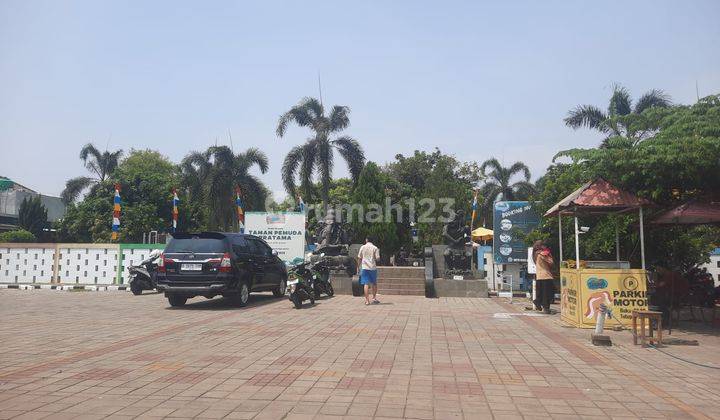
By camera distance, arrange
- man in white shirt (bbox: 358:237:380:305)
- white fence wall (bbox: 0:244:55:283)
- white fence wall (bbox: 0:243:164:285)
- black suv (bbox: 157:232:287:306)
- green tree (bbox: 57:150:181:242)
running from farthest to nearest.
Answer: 1. green tree (bbox: 57:150:181:242)
2. white fence wall (bbox: 0:244:55:283)
3. white fence wall (bbox: 0:243:164:285)
4. man in white shirt (bbox: 358:237:380:305)
5. black suv (bbox: 157:232:287:306)

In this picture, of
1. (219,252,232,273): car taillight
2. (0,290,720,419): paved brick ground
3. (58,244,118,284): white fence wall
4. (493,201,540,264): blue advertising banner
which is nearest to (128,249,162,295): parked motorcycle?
(58,244,118,284): white fence wall

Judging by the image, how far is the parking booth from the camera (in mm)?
9539

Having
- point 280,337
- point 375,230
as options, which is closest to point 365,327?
point 280,337

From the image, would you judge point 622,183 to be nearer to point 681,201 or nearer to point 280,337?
point 681,201

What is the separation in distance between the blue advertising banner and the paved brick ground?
7.86 metres

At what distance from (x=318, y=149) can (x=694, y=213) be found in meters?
26.9

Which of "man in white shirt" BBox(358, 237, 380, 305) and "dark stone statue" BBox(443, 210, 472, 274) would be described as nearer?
"man in white shirt" BBox(358, 237, 380, 305)

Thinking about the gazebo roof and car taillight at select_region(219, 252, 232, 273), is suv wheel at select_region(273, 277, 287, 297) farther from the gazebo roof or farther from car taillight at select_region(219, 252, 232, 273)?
the gazebo roof

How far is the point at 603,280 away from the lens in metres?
9.66

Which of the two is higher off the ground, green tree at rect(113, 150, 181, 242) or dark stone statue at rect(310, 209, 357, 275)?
green tree at rect(113, 150, 181, 242)

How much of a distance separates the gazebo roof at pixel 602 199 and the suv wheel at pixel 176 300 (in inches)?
347

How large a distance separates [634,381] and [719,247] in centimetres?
1292

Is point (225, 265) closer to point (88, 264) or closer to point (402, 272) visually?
point (402, 272)

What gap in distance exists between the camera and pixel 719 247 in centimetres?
1606
